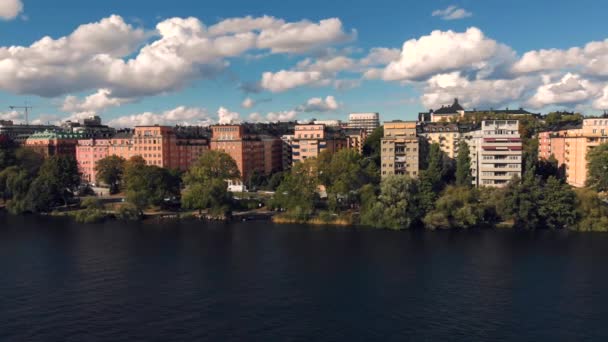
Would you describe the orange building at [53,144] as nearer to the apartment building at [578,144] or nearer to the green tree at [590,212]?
the apartment building at [578,144]

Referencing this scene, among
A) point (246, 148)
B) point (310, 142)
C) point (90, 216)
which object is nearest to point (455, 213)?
point (310, 142)

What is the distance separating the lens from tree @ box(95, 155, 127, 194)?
83875mm

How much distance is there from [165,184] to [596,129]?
2158 inches

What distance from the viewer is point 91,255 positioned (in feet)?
147

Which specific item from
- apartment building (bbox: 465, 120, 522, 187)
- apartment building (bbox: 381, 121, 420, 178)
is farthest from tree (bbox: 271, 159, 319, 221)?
apartment building (bbox: 465, 120, 522, 187)

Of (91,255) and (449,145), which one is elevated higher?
(449,145)

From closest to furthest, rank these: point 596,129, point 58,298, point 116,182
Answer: point 58,298, point 596,129, point 116,182

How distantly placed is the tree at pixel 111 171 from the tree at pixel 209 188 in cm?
1769

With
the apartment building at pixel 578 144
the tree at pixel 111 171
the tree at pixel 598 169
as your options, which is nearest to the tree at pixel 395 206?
the tree at pixel 598 169

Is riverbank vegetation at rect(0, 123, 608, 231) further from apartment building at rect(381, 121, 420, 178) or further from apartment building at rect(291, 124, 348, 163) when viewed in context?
apartment building at rect(291, 124, 348, 163)

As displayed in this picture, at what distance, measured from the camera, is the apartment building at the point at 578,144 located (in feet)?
221

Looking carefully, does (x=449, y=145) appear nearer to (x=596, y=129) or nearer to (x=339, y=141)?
(x=339, y=141)

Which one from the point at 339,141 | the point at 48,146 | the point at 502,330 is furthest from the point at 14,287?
the point at 48,146

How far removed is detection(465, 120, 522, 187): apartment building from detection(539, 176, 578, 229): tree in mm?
8469
